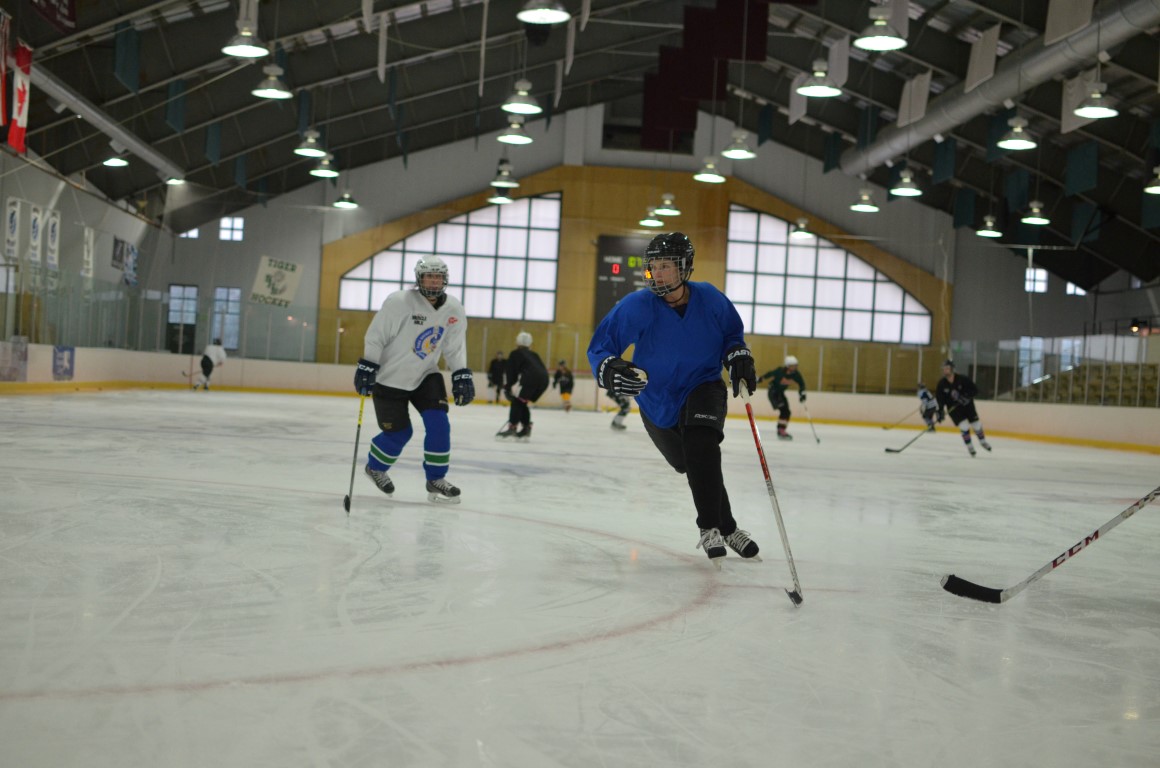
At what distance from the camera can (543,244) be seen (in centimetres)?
3019

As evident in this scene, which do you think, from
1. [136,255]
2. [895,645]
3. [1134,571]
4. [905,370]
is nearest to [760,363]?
[905,370]

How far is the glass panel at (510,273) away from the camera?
1182 inches

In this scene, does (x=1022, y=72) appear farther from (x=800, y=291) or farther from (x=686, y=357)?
(x=686, y=357)

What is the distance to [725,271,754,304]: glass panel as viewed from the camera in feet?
97.8

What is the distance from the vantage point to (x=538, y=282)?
98.5ft

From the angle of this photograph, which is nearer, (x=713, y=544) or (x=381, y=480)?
(x=713, y=544)

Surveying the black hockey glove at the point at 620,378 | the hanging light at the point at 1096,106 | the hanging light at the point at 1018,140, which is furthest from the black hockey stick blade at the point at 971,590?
the hanging light at the point at 1018,140

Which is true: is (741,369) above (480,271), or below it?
below

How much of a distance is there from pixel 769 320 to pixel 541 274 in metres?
6.12

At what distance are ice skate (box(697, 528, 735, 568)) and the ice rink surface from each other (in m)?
0.12

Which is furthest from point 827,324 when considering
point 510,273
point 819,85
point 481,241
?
point 819,85

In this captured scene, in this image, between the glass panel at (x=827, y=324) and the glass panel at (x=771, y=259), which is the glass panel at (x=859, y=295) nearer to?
the glass panel at (x=827, y=324)

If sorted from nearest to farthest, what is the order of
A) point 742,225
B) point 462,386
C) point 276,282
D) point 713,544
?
point 713,544 < point 462,386 < point 276,282 < point 742,225

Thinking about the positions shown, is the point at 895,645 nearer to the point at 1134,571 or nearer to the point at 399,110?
the point at 1134,571
